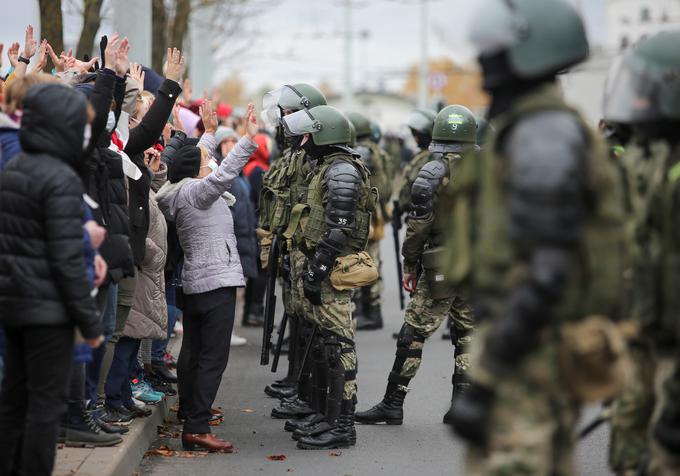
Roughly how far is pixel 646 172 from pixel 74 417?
12.2 ft

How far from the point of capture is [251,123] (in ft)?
25.8

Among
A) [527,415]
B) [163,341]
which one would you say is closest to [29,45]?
[163,341]

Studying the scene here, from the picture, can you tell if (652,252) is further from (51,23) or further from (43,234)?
(51,23)

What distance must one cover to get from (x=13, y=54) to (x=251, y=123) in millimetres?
1713

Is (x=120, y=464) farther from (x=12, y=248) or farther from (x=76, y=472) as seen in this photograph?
(x=12, y=248)

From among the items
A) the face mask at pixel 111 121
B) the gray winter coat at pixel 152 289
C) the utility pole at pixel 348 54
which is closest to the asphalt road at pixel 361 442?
the gray winter coat at pixel 152 289

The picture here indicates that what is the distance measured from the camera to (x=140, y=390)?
8789 millimetres

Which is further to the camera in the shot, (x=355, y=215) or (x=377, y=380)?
(x=377, y=380)

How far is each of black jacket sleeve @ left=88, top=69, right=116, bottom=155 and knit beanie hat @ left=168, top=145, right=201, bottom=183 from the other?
116cm

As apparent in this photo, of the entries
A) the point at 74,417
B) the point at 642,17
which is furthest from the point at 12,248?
the point at 642,17

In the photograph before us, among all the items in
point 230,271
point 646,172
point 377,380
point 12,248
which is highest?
point 646,172

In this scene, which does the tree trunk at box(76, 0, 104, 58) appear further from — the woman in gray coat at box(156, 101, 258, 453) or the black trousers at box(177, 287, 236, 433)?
the black trousers at box(177, 287, 236, 433)

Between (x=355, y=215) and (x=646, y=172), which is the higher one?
(x=646, y=172)

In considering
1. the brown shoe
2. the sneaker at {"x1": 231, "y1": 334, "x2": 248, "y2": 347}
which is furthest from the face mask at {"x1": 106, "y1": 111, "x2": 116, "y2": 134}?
the sneaker at {"x1": 231, "y1": 334, "x2": 248, "y2": 347}
